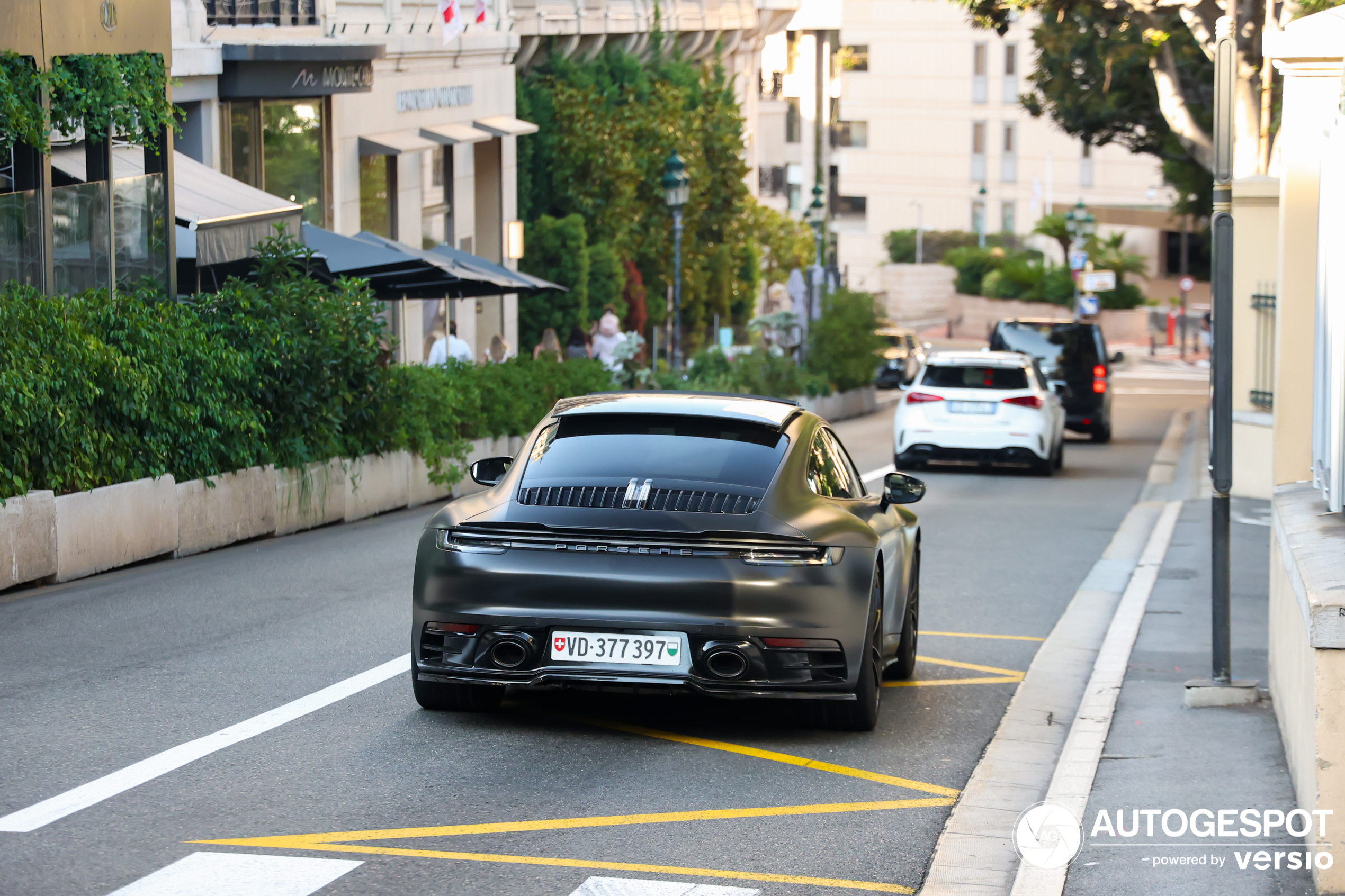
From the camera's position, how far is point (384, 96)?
102 feet

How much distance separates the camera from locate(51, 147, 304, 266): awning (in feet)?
57.3

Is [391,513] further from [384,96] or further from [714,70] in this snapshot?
[714,70]

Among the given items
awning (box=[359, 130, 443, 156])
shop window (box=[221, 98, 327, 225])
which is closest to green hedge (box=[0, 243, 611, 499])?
shop window (box=[221, 98, 327, 225])

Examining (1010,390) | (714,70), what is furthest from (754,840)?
(714,70)

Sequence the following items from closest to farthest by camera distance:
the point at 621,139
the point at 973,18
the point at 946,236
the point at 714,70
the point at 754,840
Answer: the point at 754,840, the point at 973,18, the point at 621,139, the point at 714,70, the point at 946,236

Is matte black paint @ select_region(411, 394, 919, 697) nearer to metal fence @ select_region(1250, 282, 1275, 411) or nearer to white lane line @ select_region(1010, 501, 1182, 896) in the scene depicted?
white lane line @ select_region(1010, 501, 1182, 896)

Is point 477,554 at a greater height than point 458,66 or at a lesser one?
lesser

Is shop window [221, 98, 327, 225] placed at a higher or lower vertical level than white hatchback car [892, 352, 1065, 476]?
higher

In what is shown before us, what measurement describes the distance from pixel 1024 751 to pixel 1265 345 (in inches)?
425

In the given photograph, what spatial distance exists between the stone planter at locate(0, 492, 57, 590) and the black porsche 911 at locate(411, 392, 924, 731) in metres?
4.65

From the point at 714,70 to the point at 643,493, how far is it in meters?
44.4

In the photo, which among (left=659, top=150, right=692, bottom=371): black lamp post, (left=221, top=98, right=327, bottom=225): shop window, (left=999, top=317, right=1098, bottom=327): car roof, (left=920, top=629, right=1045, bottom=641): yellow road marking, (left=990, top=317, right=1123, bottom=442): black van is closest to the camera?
(left=920, top=629, right=1045, bottom=641): yellow road marking

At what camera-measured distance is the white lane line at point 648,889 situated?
5508 millimetres

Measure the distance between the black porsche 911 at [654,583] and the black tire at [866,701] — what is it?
1cm
